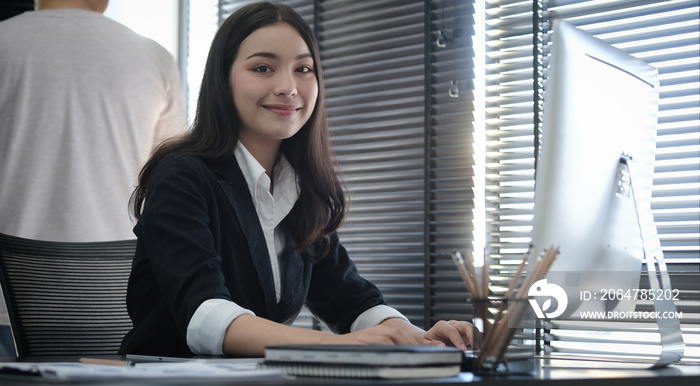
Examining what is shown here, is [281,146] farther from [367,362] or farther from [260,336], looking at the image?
[367,362]

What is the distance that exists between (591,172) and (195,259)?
631 millimetres

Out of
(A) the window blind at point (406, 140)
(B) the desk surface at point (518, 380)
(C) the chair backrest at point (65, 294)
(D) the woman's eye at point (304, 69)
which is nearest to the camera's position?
(B) the desk surface at point (518, 380)

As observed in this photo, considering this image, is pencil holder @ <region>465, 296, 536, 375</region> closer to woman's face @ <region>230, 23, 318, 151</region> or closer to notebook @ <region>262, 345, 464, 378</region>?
notebook @ <region>262, 345, 464, 378</region>

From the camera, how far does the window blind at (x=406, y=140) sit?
9.18 ft

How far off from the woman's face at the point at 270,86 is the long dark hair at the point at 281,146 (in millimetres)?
23

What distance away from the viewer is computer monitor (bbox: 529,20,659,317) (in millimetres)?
1060

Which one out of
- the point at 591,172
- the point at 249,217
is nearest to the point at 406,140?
the point at 249,217

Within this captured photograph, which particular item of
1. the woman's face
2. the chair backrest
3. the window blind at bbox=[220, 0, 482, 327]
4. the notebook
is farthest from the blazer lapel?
the window blind at bbox=[220, 0, 482, 327]

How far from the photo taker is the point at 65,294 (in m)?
1.54

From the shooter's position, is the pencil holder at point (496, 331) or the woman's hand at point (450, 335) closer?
the pencil holder at point (496, 331)

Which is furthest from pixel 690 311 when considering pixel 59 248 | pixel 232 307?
pixel 59 248

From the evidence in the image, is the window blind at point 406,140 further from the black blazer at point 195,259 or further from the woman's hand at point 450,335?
the woman's hand at point 450,335

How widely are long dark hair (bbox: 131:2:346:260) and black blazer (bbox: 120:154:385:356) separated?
52 millimetres

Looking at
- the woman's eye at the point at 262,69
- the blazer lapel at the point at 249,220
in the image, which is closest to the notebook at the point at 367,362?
the blazer lapel at the point at 249,220
